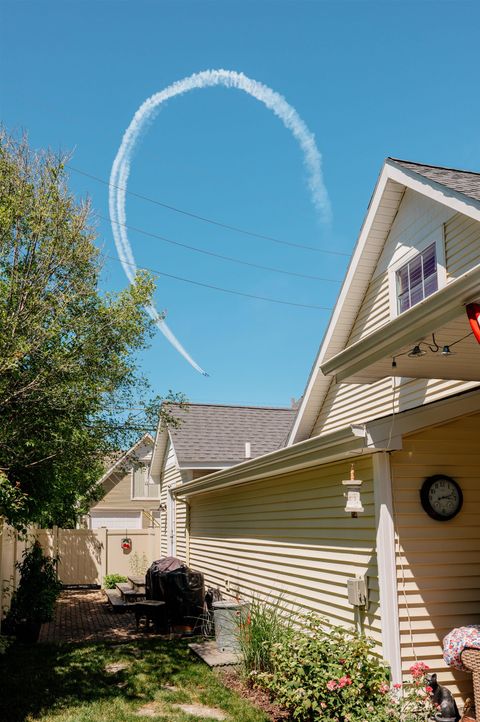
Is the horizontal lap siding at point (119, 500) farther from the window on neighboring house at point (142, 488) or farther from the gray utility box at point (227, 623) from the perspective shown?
the gray utility box at point (227, 623)

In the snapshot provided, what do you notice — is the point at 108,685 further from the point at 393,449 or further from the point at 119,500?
the point at 119,500

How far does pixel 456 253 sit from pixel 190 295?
1600 centimetres

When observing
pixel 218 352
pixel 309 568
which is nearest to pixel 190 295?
pixel 218 352

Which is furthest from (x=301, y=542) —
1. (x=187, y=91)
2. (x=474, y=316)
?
(x=187, y=91)

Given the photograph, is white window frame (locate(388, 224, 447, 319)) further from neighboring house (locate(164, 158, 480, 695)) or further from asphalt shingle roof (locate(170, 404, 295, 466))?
asphalt shingle roof (locate(170, 404, 295, 466))

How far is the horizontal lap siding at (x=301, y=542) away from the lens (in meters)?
7.14

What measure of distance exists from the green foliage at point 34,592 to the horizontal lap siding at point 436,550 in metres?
8.06

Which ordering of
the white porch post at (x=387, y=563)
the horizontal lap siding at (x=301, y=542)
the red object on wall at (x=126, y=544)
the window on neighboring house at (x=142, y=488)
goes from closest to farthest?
the white porch post at (x=387, y=563) < the horizontal lap siding at (x=301, y=542) < the red object on wall at (x=126, y=544) < the window on neighboring house at (x=142, y=488)

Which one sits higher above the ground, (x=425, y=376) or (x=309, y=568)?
(x=425, y=376)

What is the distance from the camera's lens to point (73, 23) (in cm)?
1180

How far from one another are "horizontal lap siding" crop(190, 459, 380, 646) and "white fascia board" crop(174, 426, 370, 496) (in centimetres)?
27

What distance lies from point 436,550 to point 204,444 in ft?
39.2

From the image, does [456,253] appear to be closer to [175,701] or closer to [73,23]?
[175,701]

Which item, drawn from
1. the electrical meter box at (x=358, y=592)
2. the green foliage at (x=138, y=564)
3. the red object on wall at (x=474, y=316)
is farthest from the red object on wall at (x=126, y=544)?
the red object on wall at (x=474, y=316)
